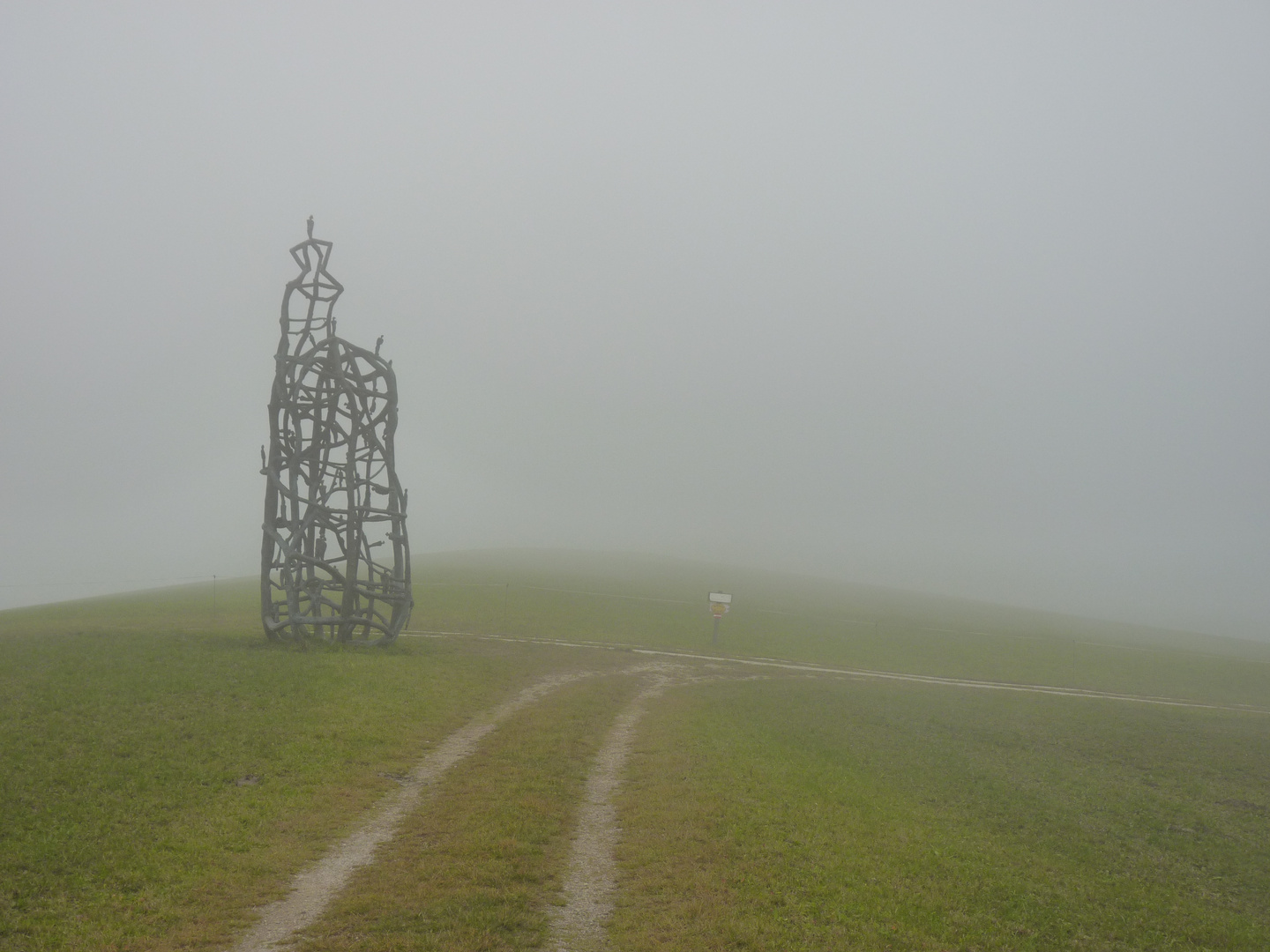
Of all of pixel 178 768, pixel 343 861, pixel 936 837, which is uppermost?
pixel 178 768

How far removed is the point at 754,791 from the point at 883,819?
244 cm

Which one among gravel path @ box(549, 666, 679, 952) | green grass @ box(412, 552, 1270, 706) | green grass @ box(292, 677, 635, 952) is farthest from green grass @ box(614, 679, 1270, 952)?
green grass @ box(412, 552, 1270, 706)

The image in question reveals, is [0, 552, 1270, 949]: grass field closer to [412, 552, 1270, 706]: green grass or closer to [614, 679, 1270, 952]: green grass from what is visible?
[614, 679, 1270, 952]: green grass

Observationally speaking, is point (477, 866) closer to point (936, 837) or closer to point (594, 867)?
point (594, 867)

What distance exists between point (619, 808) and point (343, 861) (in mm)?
5007

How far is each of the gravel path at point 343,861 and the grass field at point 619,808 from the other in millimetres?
270

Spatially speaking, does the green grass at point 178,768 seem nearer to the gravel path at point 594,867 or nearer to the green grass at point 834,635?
the gravel path at point 594,867

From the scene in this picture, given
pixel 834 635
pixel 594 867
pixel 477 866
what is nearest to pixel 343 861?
pixel 477 866

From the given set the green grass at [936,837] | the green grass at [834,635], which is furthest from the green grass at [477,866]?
the green grass at [834,635]

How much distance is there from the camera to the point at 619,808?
14523 mm

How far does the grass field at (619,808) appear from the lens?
32.7ft

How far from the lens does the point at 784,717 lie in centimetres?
2353

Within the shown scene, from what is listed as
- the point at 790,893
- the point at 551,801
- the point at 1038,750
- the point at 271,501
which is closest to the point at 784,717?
the point at 1038,750

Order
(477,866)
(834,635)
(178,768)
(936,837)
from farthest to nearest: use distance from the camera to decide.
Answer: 1. (834,635)
2. (178,768)
3. (936,837)
4. (477,866)
